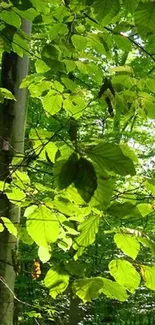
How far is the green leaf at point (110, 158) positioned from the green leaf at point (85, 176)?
0.02 m

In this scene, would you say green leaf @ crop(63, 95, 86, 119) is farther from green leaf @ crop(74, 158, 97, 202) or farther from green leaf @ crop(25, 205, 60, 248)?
green leaf @ crop(74, 158, 97, 202)

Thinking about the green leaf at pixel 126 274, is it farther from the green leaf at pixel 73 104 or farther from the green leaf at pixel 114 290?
the green leaf at pixel 73 104

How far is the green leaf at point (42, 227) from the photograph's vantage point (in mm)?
730

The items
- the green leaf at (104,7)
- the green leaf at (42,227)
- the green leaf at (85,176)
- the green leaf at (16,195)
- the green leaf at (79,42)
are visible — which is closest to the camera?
the green leaf at (85,176)

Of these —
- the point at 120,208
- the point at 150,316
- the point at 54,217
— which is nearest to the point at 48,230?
the point at 54,217

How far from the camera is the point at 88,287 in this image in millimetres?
701

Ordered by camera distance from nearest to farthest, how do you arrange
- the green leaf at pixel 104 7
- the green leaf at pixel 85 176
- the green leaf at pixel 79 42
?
the green leaf at pixel 85 176, the green leaf at pixel 104 7, the green leaf at pixel 79 42

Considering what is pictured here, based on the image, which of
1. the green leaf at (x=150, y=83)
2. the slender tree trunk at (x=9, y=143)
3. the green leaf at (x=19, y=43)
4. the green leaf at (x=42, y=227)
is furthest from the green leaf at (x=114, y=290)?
the green leaf at (x=19, y=43)

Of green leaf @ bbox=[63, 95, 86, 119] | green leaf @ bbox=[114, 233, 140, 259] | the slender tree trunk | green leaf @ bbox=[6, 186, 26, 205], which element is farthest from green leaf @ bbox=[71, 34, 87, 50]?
green leaf @ bbox=[114, 233, 140, 259]

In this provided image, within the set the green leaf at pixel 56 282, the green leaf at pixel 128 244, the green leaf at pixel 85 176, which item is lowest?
the green leaf at pixel 56 282

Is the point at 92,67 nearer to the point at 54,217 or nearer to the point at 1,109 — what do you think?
the point at 1,109

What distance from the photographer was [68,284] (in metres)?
0.78

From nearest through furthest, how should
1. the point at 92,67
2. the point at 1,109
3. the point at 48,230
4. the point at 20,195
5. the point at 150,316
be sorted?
the point at 48,230
the point at 20,195
the point at 92,67
the point at 1,109
the point at 150,316

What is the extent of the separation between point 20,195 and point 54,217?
152 mm
